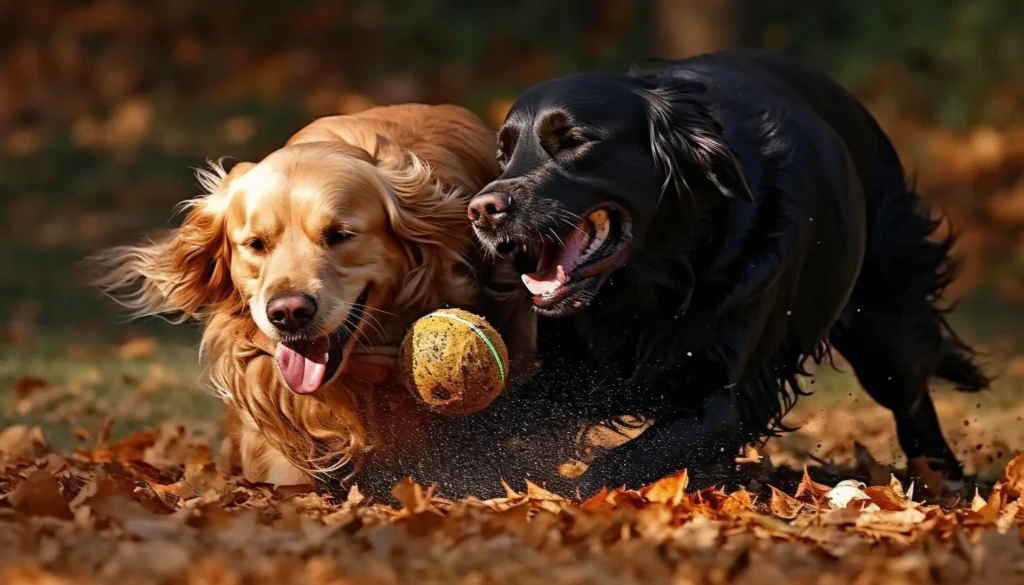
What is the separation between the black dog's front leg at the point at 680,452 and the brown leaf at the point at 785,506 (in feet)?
0.77

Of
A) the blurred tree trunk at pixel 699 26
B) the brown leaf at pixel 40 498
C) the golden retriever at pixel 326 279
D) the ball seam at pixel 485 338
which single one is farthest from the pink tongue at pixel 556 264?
the blurred tree trunk at pixel 699 26

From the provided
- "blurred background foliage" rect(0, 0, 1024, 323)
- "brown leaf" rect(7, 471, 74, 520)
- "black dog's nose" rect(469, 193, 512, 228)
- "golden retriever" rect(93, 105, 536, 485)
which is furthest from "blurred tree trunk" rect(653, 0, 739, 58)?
"brown leaf" rect(7, 471, 74, 520)

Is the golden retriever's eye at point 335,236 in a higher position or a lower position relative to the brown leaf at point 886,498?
higher

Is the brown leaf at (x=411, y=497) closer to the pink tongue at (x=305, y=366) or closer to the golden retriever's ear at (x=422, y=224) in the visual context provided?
the pink tongue at (x=305, y=366)

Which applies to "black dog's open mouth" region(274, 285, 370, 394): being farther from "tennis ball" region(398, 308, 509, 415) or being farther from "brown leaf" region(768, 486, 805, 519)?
"brown leaf" region(768, 486, 805, 519)

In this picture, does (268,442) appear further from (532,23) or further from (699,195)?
(532,23)

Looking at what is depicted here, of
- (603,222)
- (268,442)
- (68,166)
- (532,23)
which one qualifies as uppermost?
(603,222)

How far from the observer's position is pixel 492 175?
5.07m

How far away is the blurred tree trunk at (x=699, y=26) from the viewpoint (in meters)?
12.3

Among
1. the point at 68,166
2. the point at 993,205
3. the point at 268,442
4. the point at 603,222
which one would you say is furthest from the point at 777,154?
the point at 68,166

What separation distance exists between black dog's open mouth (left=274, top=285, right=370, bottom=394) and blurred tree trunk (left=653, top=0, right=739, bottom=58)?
821 centimetres

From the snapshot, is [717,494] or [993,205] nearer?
[717,494]

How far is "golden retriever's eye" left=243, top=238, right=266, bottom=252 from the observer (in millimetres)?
4465

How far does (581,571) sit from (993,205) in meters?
10.3
